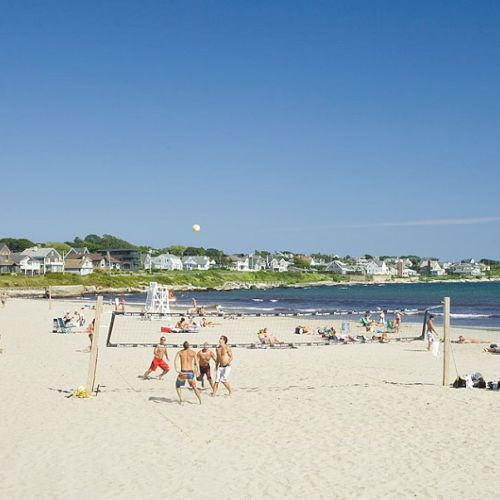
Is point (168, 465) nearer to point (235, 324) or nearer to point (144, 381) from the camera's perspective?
point (144, 381)

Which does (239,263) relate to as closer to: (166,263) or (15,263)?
(166,263)

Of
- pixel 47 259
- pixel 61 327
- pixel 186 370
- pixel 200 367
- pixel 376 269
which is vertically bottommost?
pixel 61 327

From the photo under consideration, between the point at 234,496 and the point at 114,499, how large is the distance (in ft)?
4.33

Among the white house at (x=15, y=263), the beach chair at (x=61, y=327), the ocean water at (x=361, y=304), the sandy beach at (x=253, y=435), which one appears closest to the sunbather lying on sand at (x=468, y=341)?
the ocean water at (x=361, y=304)

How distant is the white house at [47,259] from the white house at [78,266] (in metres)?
1.42

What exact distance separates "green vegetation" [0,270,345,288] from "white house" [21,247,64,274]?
8.61m

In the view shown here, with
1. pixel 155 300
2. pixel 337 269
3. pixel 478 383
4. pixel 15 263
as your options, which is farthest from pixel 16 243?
pixel 478 383

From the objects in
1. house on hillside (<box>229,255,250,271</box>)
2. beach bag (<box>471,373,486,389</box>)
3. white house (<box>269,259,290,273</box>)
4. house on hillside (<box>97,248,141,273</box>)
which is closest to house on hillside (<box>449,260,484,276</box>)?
white house (<box>269,259,290,273</box>)

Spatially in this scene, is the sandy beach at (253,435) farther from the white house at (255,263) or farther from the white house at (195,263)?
the white house at (255,263)

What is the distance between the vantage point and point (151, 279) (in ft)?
321

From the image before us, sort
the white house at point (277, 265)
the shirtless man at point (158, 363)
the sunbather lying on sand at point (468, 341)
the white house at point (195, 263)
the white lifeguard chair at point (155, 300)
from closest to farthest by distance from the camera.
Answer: the shirtless man at point (158, 363) → the sunbather lying on sand at point (468, 341) → the white lifeguard chair at point (155, 300) → the white house at point (195, 263) → the white house at point (277, 265)

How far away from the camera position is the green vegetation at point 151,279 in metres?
79.2

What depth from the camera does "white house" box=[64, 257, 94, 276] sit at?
104m

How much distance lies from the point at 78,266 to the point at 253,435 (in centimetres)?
9939
